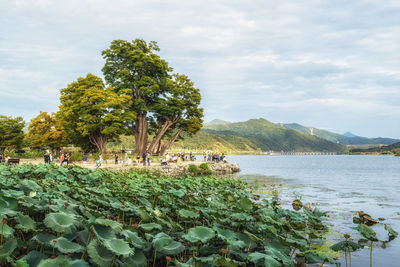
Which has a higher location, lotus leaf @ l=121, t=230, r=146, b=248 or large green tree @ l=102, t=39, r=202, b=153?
large green tree @ l=102, t=39, r=202, b=153

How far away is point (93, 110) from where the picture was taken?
132 feet

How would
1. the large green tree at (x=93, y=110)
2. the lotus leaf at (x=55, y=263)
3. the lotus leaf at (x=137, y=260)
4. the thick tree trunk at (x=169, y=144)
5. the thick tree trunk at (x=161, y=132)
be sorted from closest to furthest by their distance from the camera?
the lotus leaf at (x=55, y=263), the lotus leaf at (x=137, y=260), the large green tree at (x=93, y=110), the thick tree trunk at (x=161, y=132), the thick tree trunk at (x=169, y=144)

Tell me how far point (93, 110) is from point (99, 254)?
39.0 meters

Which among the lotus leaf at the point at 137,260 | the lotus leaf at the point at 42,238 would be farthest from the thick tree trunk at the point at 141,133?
the lotus leaf at the point at 137,260

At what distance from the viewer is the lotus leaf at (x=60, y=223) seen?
409 centimetres

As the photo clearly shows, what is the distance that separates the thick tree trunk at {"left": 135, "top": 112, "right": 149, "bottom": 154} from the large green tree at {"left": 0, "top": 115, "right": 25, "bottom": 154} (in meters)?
26.4

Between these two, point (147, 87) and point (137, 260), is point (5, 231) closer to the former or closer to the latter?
point (137, 260)

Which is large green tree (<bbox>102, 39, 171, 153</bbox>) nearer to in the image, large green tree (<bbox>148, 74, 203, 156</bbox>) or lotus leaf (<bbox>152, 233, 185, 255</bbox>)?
large green tree (<bbox>148, 74, 203, 156</bbox>)

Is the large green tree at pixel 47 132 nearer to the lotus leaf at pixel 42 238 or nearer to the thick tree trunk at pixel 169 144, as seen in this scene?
the thick tree trunk at pixel 169 144

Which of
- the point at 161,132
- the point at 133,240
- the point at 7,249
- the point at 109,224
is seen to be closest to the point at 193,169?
the point at 161,132

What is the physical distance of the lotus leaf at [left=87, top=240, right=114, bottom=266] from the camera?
3.69m

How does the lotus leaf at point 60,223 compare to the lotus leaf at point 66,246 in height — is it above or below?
above

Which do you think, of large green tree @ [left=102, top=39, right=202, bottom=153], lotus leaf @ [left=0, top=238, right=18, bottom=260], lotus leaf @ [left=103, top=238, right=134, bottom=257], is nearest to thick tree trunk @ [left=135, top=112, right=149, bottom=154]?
large green tree @ [left=102, top=39, right=202, bottom=153]

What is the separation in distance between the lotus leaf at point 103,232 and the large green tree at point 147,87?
37.5 m
